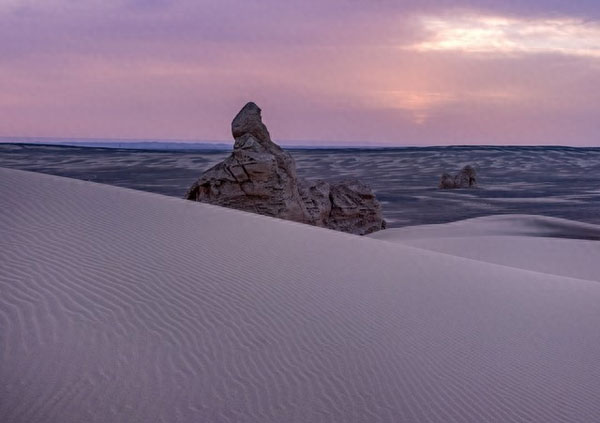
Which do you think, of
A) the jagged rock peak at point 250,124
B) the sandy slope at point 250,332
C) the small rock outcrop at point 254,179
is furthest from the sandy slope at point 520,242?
the sandy slope at point 250,332

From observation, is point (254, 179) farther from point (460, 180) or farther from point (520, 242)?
point (460, 180)

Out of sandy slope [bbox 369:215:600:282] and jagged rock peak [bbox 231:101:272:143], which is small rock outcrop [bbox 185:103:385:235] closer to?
jagged rock peak [bbox 231:101:272:143]

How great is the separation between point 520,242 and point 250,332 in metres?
10.7

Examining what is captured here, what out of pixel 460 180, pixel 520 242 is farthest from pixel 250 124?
pixel 460 180

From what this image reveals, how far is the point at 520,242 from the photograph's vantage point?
13492 millimetres

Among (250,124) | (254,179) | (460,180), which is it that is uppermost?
(250,124)

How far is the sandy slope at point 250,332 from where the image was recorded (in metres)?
3.29

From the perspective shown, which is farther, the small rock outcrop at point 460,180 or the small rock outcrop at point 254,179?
the small rock outcrop at point 460,180

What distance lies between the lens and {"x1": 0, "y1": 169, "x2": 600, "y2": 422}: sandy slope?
10.8 feet

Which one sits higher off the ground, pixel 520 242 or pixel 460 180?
pixel 460 180

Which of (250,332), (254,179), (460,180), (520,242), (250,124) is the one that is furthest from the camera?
(460,180)

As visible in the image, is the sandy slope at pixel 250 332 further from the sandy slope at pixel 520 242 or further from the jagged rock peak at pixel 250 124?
the jagged rock peak at pixel 250 124

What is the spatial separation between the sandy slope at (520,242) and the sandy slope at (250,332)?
4977 mm

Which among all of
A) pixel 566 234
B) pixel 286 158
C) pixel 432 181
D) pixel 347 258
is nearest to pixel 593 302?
pixel 347 258
